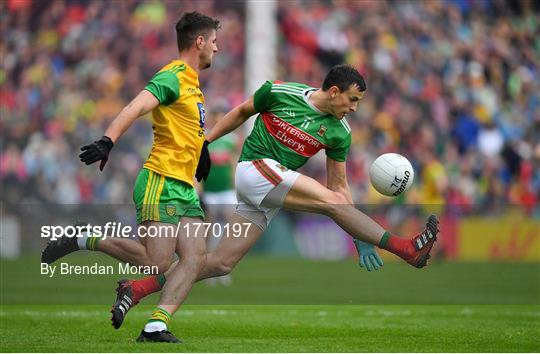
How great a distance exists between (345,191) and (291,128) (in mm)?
736

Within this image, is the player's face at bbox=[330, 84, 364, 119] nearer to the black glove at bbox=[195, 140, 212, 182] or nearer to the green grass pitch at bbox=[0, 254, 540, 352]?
the black glove at bbox=[195, 140, 212, 182]

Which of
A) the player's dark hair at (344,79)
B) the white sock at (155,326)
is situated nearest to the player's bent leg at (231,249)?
the white sock at (155,326)

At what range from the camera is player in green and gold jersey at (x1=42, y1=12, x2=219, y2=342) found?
8.44m

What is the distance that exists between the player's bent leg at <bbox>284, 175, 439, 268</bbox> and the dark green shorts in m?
1.00

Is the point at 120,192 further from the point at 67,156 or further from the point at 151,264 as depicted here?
the point at 151,264

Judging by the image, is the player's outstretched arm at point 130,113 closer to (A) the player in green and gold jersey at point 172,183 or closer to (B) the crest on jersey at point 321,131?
(A) the player in green and gold jersey at point 172,183

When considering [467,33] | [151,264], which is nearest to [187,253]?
[151,264]

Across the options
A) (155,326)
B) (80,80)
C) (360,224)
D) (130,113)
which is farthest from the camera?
(80,80)

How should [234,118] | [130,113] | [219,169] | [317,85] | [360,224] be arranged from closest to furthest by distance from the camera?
1. [130,113]
2. [360,224]
3. [234,118]
4. [219,169]
5. [317,85]

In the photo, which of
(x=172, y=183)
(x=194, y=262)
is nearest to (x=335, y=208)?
(x=194, y=262)

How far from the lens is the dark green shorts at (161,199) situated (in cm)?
853

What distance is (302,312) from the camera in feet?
38.4

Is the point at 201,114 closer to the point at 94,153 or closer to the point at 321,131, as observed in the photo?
the point at 321,131

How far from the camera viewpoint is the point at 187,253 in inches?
340
